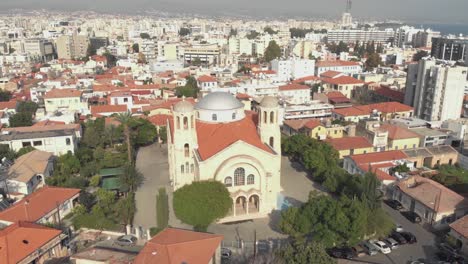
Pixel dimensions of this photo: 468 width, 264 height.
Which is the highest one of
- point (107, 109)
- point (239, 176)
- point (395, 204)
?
point (239, 176)

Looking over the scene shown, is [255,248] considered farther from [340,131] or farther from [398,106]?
[398,106]

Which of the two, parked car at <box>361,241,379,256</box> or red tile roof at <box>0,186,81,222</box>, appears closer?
parked car at <box>361,241,379,256</box>

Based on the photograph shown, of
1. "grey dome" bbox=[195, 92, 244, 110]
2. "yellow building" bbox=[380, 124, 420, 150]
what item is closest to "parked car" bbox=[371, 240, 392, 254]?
"grey dome" bbox=[195, 92, 244, 110]

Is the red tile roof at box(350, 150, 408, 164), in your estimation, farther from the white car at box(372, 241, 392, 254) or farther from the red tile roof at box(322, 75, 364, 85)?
the red tile roof at box(322, 75, 364, 85)

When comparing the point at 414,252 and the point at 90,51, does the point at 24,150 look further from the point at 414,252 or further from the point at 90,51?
the point at 90,51

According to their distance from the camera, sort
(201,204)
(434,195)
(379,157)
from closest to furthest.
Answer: (201,204) < (434,195) < (379,157)

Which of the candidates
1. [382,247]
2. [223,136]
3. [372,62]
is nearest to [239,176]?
[223,136]

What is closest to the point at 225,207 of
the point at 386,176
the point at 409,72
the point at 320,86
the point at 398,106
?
the point at 386,176
